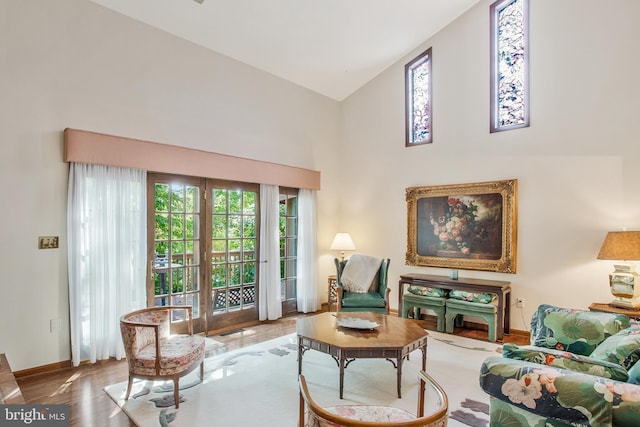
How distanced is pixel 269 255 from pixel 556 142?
161 inches

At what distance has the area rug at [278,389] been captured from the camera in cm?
274

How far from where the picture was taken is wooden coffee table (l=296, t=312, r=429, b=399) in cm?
299

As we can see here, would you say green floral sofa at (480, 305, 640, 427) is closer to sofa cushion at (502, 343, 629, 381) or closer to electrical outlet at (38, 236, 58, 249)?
sofa cushion at (502, 343, 629, 381)

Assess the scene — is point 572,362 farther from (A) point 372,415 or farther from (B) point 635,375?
(A) point 372,415

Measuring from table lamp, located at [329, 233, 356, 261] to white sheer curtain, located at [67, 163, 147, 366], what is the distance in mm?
3123

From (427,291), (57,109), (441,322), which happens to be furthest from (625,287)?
(57,109)

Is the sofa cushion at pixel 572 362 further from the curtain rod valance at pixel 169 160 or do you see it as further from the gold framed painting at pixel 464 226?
the curtain rod valance at pixel 169 160

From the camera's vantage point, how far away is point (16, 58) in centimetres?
341

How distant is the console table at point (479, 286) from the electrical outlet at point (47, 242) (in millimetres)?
4316

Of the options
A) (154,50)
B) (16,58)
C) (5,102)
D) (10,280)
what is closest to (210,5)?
(154,50)

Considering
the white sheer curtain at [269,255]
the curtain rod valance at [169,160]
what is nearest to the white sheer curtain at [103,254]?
the curtain rod valance at [169,160]

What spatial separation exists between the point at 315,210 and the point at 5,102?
4.14m

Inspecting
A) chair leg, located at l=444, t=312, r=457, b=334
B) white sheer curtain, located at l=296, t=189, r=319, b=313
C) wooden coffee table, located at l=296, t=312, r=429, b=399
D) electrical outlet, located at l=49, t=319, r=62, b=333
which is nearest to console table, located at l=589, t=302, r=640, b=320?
chair leg, located at l=444, t=312, r=457, b=334

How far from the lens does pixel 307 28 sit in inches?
183
